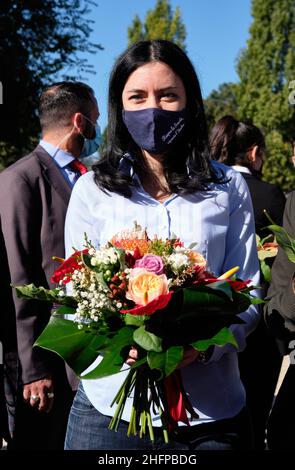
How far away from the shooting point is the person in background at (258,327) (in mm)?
4426

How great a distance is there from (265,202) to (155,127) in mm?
2232

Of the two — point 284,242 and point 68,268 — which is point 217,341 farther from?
point 284,242

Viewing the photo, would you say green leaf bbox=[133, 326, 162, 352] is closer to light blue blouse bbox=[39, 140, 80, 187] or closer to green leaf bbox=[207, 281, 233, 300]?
green leaf bbox=[207, 281, 233, 300]

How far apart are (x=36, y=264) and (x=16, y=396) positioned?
2.38ft

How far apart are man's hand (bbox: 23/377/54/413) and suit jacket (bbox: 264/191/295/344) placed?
46.1 inches

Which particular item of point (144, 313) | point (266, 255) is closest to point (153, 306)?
point (144, 313)

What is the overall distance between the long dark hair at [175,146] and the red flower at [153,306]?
596 millimetres

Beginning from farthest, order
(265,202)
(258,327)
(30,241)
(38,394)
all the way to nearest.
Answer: (265,202) → (258,327) → (30,241) → (38,394)

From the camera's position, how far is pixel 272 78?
45.2m

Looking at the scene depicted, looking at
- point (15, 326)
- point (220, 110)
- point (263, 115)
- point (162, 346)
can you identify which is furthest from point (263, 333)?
point (220, 110)

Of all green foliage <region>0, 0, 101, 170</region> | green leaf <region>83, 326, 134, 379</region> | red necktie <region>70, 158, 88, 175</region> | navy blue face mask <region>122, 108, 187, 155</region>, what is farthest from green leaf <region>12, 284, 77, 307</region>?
green foliage <region>0, 0, 101, 170</region>

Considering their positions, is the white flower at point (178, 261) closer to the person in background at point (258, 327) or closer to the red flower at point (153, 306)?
the red flower at point (153, 306)

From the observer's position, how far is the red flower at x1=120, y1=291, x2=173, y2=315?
1834mm

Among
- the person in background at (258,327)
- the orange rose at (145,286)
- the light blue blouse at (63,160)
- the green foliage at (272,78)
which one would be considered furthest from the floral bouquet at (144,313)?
the green foliage at (272,78)
